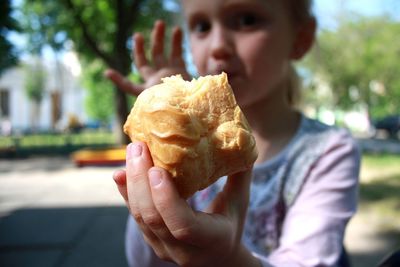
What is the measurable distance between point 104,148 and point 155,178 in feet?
40.0

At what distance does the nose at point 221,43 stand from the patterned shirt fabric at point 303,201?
0.46 meters

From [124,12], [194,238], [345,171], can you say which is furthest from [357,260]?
[124,12]

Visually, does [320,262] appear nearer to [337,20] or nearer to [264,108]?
[264,108]

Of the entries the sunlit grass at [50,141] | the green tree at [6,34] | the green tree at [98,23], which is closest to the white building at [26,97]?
the sunlit grass at [50,141]

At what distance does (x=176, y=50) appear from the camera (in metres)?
1.60

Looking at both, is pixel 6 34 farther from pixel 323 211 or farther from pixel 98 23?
pixel 323 211

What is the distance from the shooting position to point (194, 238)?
77cm

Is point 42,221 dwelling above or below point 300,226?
below

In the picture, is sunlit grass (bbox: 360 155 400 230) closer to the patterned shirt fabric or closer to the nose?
the patterned shirt fabric

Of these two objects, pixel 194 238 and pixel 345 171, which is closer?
pixel 194 238

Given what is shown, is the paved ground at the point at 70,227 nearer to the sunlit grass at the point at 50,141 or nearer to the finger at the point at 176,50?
the finger at the point at 176,50

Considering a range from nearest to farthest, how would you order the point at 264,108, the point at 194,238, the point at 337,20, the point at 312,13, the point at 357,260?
the point at 194,238 → the point at 264,108 → the point at 312,13 → the point at 357,260 → the point at 337,20

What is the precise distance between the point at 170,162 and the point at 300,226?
668 mm

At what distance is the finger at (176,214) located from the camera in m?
0.73
